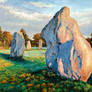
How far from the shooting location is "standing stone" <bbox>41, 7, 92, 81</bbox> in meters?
4.98

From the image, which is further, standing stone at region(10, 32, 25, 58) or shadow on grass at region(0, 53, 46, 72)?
standing stone at region(10, 32, 25, 58)

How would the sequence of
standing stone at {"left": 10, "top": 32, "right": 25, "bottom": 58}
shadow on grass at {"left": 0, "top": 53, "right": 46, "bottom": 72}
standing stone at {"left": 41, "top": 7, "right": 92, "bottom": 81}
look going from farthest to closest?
standing stone at {"left": 10, "top": 32, "right": 25, "bottom": 58} < shadow on grass at {"left": 0, "top": 53, "right": 46, "bottom": 72} < standing stone at {"left": 41, "top": 7, "right": 92, "bottom": 81}

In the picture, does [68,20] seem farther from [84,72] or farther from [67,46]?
[84,72]

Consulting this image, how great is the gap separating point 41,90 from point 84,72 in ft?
6.48

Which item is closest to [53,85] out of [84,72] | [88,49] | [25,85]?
[25,85]

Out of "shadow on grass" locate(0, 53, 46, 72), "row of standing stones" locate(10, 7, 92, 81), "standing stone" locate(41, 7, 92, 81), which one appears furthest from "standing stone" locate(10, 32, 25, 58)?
"standing stone" locate(41, 7, 92, 81)

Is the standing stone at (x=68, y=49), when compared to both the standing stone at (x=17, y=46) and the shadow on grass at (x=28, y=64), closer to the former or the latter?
the shadow on grass at (x=28, y=64)

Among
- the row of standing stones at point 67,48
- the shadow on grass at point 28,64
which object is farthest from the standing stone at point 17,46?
the row of standing stones at point 67,48

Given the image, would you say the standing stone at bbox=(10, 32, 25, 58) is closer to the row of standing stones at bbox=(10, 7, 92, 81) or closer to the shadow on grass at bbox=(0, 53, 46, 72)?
the shadow on grass at bbox=(0, 53, 46, 72)

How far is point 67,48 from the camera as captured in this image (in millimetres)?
5293

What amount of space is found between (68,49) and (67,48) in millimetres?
82

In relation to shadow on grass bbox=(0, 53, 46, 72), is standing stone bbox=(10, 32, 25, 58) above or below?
above

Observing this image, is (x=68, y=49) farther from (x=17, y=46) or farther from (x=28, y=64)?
(x=17, y=46)

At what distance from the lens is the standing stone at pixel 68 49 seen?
4.98 metres
